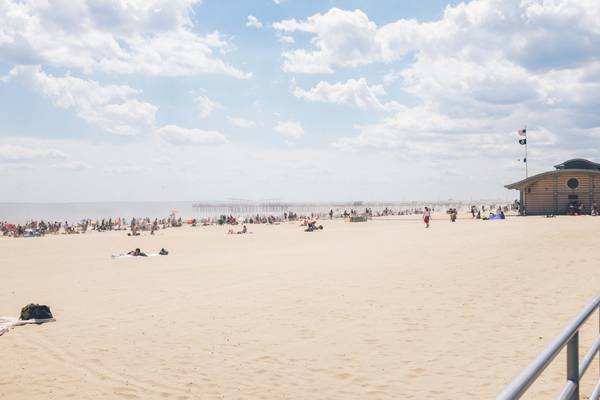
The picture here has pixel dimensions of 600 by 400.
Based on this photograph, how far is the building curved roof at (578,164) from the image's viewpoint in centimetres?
5325

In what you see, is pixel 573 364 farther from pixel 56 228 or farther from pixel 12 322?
pixel 56 228

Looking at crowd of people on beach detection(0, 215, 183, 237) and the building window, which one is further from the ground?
the building window

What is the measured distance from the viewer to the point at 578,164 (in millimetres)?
53969

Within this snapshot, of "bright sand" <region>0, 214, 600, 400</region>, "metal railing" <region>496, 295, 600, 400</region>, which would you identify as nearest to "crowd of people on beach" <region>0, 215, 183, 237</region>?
"bright sand" <region>0, 214, 600, 400</region>

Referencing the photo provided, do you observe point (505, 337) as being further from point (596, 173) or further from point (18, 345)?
point (596, 173)

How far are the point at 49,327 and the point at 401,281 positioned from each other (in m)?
9.46

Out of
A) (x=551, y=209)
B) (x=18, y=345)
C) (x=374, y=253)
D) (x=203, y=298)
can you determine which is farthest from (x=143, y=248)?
(x=551, y=209)

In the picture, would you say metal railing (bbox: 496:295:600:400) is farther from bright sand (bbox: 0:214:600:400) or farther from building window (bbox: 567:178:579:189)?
building window (bbox: 567:178:579:189)

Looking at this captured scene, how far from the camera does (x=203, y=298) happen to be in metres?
13.9

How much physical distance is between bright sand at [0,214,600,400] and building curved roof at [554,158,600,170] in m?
37.3

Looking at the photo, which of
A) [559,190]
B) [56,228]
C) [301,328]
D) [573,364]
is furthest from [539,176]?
[573,364]

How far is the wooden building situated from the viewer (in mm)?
48344

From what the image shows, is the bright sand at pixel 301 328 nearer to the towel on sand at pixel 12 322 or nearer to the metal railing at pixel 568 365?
the towel on sand at pixel 12 322

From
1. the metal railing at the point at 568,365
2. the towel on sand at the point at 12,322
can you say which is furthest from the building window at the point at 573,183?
the metal railing at the point at 568,365
